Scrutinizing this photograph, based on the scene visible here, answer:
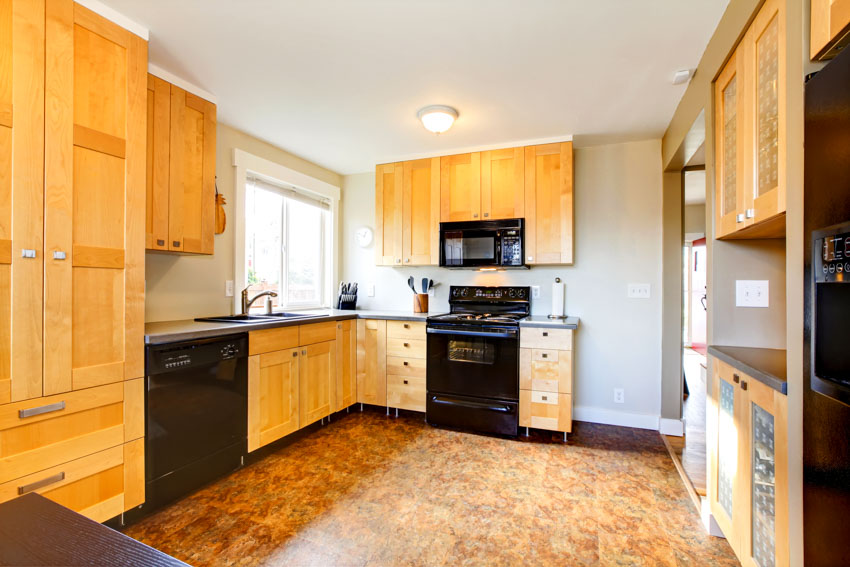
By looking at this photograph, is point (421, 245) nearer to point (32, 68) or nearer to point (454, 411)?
point (454, 411)

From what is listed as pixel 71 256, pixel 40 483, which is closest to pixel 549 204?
pixel 71 256

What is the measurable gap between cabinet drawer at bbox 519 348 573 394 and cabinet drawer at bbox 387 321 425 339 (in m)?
0.86

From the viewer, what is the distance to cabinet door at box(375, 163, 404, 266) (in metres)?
3.70

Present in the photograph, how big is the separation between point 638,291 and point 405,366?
209 centimetres

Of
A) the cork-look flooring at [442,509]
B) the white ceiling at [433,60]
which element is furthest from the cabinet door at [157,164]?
the cork-look flooring at [442,509]

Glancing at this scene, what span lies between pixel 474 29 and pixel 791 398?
1932 mm

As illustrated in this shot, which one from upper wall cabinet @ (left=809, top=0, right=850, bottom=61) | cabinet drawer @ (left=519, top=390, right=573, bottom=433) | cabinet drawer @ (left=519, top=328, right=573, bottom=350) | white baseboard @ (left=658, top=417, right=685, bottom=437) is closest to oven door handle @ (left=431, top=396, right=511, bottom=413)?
cabinet drawer @ (left=519, top=390, right=573, bottom=433)

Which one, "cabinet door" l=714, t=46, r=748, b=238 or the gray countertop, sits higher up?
"cabinet door" l=714, t=46, r=748, b=238

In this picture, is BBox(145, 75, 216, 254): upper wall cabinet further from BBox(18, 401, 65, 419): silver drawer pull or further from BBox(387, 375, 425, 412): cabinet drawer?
Result: BBox(387, 375, 425, 412): cabinet drawer

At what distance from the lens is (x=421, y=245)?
3627 millimetres

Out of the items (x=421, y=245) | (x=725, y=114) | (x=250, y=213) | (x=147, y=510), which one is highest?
(x=725, y=114)

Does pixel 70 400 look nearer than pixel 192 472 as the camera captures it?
Yes

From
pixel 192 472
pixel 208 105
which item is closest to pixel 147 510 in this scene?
pixel 192 472

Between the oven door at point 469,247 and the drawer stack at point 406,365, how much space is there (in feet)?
2.15
